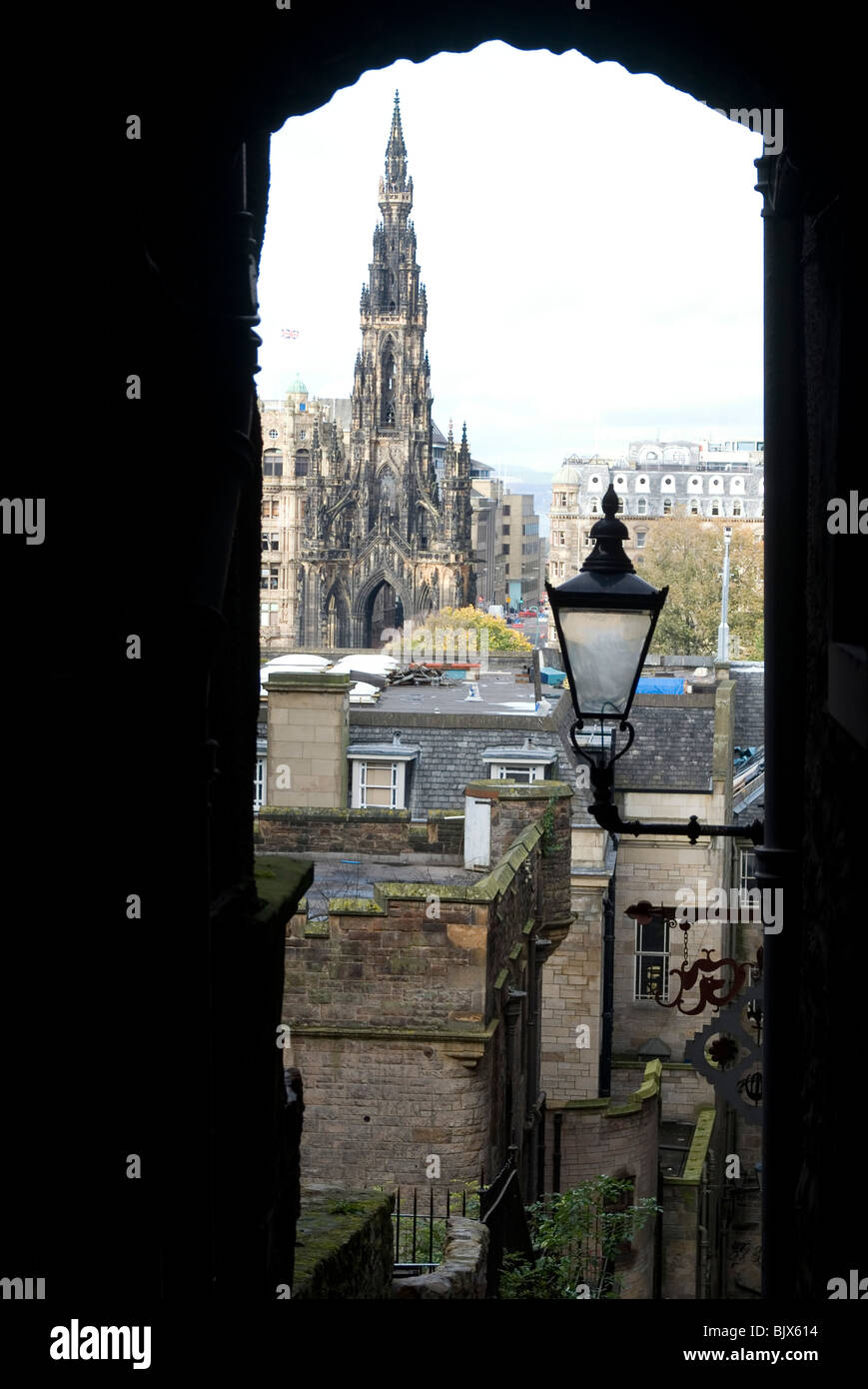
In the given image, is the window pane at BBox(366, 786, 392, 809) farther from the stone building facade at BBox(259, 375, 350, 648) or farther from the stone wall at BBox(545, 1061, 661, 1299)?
the stone building facade at BBox(259, 375, 350, 648)

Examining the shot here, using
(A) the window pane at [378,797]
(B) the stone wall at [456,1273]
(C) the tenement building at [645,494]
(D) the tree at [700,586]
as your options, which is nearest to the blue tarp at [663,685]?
(A) the window pane at [378,797]

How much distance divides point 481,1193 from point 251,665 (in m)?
8.52

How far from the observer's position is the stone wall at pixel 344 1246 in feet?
27.4

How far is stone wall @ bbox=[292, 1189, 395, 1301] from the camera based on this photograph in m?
8.34

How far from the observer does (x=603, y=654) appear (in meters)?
7.28

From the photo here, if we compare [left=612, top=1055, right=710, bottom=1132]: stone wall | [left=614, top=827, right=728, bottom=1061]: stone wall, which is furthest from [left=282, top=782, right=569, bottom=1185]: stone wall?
[left=614, top=827, right=728, bottom=1061]: stone wall

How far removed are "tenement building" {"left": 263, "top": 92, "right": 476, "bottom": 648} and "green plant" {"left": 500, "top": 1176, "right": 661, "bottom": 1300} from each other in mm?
99767

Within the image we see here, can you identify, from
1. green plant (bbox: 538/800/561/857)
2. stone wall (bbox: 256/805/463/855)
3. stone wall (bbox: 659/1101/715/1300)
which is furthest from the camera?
stone wall (bbox: 659/1101/715/1300)

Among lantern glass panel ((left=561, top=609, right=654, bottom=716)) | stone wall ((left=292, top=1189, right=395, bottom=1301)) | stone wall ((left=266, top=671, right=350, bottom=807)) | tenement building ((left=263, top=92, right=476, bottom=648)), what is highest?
tenement building ((left=263, top=92, right=476, bottom=648))

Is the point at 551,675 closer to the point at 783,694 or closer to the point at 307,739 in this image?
the point at 307,739

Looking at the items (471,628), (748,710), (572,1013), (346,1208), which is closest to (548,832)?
(572,1013)
